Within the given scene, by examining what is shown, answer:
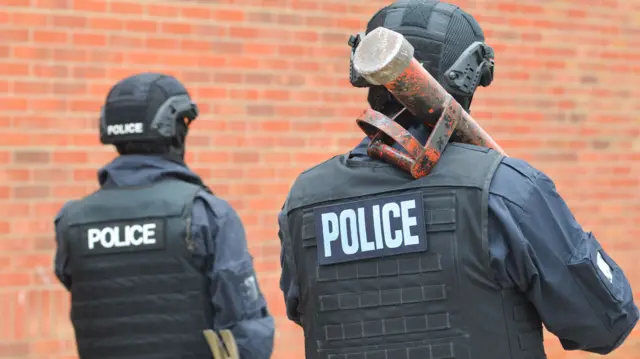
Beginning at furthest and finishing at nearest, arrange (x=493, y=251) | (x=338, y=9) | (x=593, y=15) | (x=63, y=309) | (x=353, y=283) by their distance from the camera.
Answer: (x=593, y=15)
(x=338, y=9)
(x=63, y=309)
(x=353, y=283)
(x=493, y=251)

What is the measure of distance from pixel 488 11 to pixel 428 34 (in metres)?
3.77

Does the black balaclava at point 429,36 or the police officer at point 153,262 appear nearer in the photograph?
the black balaclava at point 429,36

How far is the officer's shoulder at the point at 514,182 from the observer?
2.39m

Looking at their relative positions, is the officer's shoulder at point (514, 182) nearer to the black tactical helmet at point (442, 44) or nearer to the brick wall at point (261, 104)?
the black tactical helmet at point (442, 44)

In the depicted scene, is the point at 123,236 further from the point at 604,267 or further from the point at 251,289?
the point at 604,267

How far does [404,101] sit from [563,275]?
0.58 metres

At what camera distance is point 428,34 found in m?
2.64

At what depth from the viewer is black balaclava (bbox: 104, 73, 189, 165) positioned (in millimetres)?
3779

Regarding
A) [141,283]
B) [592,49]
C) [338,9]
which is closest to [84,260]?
[141,283]

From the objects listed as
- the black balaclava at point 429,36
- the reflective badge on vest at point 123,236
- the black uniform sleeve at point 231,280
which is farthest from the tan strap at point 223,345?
the black balaclava at point 429,36

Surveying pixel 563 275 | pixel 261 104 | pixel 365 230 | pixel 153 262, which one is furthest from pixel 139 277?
pixel 261 104

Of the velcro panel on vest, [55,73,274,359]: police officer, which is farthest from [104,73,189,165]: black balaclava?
the velcro panel on vest

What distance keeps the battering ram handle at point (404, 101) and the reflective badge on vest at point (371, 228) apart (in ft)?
0.33

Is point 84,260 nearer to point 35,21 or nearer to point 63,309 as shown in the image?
point 63,309
